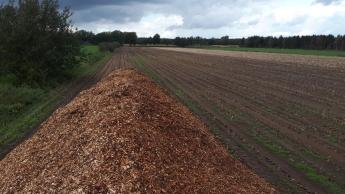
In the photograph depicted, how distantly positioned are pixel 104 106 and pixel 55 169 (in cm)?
343

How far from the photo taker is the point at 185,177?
779 centimetres

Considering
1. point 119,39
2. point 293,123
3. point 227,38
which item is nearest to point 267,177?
point 293,123

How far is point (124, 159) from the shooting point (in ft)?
25.3

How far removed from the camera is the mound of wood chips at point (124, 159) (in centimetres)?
729

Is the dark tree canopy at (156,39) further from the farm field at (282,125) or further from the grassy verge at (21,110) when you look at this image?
the grassy verge at (21,110)

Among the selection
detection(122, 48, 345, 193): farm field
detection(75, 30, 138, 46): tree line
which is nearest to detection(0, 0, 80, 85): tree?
detection(122, 48, 345, 193): farm field

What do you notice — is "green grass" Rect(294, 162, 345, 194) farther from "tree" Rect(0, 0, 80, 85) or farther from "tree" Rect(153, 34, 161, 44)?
"tree" Rect(153, 34, 161, 44)

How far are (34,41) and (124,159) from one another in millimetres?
23472

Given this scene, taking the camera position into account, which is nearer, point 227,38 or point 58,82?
point 58,82

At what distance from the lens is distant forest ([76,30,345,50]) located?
341 feet

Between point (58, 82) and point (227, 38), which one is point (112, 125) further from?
point (227, 38)

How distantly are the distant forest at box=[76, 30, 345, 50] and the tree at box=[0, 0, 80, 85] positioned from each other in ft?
114

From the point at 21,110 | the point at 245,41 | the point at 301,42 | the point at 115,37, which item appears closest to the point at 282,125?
the point at 21,110

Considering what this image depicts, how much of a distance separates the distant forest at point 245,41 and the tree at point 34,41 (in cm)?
3469
